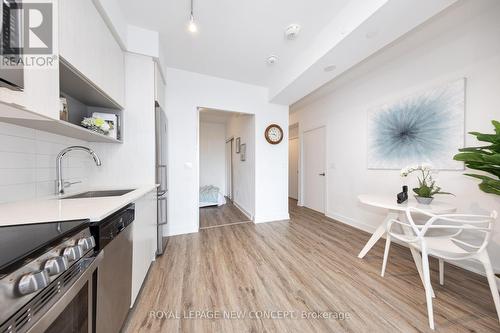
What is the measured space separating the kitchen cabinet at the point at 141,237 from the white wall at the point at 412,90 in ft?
10.4

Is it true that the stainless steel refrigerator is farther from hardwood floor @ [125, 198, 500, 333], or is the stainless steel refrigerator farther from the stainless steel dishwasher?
the stainless steel dishwasher

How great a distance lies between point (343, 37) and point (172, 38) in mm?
1923

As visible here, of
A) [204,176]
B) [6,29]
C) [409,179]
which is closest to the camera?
[6,29]

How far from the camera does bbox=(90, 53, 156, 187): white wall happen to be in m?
1.78

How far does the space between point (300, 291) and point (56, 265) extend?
1.65 meters

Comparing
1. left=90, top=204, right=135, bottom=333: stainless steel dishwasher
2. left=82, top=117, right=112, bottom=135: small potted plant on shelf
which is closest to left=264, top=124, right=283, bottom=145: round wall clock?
left=82, top=117, right=112, bottom=135: small potted plant on shelf

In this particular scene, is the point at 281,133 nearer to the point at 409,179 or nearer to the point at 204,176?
the point at 409,179

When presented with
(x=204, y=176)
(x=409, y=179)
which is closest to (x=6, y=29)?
(x=409, y=179)

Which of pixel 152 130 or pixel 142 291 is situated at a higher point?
pixel 152 130

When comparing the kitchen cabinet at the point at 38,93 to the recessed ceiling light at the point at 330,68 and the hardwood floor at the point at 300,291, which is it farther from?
the recessed ceiling light at the point at 330,68

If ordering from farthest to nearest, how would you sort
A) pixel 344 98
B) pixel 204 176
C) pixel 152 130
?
1. pixel 204 176
2. pixel 344 98
3. pixel 152 130

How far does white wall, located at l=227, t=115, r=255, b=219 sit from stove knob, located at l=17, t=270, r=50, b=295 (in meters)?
2.87

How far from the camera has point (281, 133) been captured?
3.38 meters

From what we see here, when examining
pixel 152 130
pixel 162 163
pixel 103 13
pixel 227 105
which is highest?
pixel 103 13
